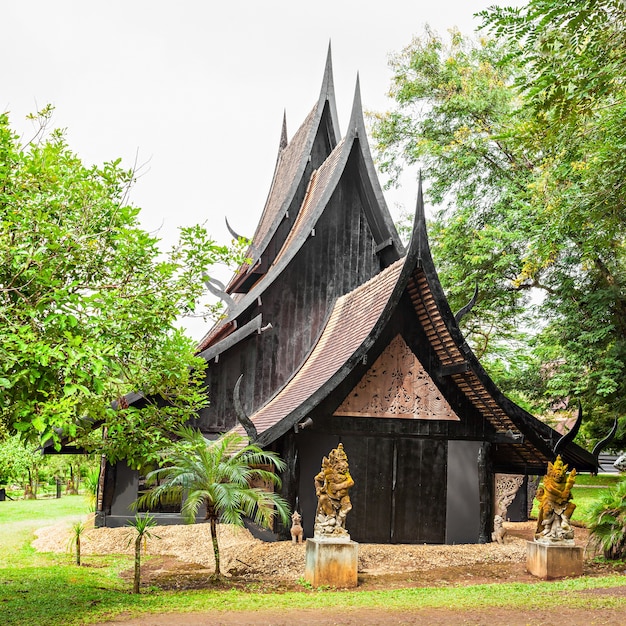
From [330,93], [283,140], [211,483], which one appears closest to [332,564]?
[211,483]

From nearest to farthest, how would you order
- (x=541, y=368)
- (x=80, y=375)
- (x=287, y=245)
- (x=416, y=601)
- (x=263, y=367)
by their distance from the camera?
1. (x=80, y=375)
2. (x=416, y=601)
3. (x=263, y=367)
4. (x=287, y=245)
5. (x=541, y=368)

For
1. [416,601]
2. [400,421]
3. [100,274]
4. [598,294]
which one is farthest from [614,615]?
[598,294]

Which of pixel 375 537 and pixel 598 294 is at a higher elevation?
pixel 598 294

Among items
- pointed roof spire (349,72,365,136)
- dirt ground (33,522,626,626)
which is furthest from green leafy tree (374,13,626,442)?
dirt ground (33,522,626,626)

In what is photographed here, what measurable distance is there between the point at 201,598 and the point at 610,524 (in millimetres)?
6499

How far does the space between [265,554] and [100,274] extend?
499 cm

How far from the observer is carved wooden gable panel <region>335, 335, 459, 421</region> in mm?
11719

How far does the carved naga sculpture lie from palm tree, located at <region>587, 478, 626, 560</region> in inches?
174

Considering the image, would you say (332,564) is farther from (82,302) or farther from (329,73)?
(329,73)

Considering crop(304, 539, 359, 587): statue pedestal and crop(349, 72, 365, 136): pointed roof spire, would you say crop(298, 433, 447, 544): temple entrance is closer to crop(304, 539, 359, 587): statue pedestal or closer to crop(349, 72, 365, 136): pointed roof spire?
crop(304, 539, 359, 587): statue pedestal

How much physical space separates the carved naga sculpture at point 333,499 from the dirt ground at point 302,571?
73cm

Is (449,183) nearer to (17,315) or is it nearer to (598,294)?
(598,294)

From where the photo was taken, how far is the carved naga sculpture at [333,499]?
9.35 metres

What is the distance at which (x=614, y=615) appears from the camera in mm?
6887
